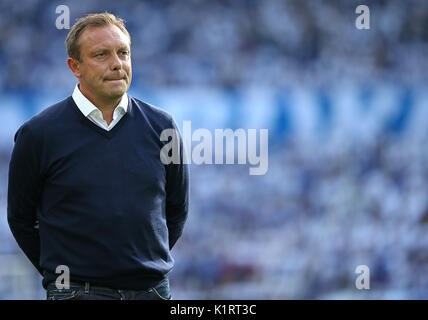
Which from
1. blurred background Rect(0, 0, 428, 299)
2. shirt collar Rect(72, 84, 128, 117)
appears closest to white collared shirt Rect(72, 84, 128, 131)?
shirt collar Rect(72, 84, 128, 117)

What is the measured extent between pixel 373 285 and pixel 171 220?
3.20 m

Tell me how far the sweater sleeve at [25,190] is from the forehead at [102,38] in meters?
0.34

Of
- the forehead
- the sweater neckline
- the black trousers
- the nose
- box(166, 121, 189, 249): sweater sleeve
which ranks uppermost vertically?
the forehead

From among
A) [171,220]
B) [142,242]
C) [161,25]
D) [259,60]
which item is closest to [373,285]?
[259,60]

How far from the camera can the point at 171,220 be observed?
8.22 feet

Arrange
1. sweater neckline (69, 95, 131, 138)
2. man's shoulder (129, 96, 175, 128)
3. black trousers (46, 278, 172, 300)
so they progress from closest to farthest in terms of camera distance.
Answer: black trousers (46, 278, 172, 300)
sweater neckline (69, 95, 131, 138)
man's shoulder (129, 96, 175, 128)

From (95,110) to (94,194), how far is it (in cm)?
29

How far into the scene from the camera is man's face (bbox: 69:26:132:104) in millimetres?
2174

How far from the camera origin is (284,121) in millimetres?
5285

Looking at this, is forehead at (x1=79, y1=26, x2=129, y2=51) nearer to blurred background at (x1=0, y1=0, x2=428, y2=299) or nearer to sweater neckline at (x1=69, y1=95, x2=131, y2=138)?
sweater neckline at (x1=69, y1=95, x2=131, y2=138)

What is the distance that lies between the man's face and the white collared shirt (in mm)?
27

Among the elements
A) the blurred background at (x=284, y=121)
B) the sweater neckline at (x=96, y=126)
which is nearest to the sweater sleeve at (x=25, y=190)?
the sweater neckline at (x=96, y=126)
